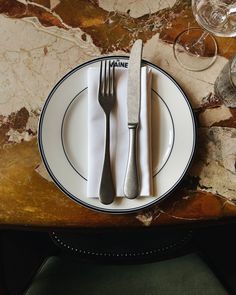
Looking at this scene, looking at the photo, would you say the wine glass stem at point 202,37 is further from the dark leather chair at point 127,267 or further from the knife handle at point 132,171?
the dark leather chair at point 127,267

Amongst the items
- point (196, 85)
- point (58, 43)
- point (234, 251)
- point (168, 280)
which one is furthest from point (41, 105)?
point (234, 251)

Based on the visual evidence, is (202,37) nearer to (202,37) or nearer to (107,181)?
(202,37)

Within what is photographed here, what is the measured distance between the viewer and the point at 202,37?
0.65 meters

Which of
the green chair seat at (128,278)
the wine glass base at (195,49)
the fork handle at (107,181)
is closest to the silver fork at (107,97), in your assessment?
the fork handle at (107,181)

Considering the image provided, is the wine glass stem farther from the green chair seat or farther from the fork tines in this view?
the green chair seat

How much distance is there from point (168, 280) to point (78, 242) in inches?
7.7

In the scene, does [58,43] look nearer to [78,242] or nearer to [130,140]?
[130,140]

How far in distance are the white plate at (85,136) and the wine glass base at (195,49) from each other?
0.06 m

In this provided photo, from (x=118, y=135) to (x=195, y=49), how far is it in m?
0.19

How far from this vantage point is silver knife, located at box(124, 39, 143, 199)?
1.91 feet

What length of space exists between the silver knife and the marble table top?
0.14 feet

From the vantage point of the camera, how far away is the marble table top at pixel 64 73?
1.94 ft

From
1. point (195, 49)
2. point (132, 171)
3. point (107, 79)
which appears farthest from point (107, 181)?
point (195, 49)

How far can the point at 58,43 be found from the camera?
0.65 metres
